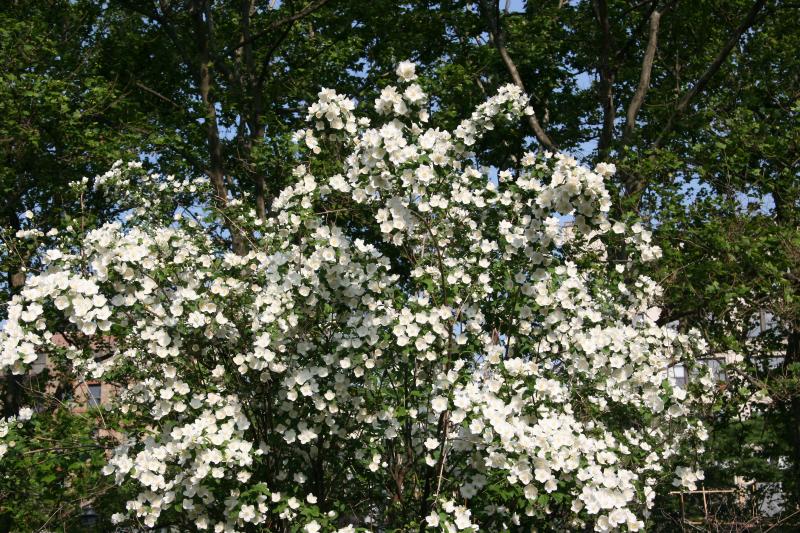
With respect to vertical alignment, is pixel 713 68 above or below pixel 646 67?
below

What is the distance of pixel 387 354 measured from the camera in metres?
4.19

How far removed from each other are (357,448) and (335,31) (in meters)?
8.96

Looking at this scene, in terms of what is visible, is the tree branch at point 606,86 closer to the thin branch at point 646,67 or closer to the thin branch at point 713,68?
the thin branch at point 646,67

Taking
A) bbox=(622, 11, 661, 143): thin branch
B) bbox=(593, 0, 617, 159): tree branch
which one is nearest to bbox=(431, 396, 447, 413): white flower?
bbox=(593, 0, 617, 159): tree branch

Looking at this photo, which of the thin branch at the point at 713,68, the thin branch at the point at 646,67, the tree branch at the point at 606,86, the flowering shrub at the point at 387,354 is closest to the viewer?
the flowering shrub at the point at 387,354

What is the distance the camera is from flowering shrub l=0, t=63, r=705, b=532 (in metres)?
3.81

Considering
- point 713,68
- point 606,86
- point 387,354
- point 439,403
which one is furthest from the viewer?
point 606,86

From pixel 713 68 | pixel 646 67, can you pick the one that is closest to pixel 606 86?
pixel 646 67

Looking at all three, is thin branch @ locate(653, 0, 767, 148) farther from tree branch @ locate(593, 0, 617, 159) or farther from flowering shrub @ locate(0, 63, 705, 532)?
flowering shrub @ locate(0, 63, 705, 532)

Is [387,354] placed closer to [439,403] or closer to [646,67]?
[439,403]

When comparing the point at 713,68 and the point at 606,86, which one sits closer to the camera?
the point at 713,68

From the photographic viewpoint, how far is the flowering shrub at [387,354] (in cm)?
381

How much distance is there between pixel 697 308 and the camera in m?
7.87

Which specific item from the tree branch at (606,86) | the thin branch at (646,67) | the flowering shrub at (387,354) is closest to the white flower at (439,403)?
the flowering shrub at (387,354)
